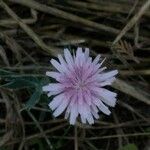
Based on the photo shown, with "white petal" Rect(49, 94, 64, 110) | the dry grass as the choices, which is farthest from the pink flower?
the dry grass

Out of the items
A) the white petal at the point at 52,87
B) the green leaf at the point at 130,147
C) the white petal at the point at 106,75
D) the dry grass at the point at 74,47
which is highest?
the white petal at the point at 106,75

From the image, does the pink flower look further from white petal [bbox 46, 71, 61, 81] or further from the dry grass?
the dry grass

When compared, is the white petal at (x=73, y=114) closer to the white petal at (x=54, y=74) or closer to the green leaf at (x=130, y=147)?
the white petal at (x=54, y=74)

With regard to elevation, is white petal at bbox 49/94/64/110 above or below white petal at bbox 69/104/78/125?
above

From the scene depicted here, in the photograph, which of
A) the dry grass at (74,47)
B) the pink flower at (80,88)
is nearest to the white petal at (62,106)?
the pink flower at (80,88)

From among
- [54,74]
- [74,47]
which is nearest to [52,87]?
[54,74]

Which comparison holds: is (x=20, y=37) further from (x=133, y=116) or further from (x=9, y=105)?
(x=133, y=116)

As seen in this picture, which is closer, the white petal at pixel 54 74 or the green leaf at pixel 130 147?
the white petal at pixel 54 74

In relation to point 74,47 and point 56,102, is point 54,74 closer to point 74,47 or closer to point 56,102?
point 56,102
